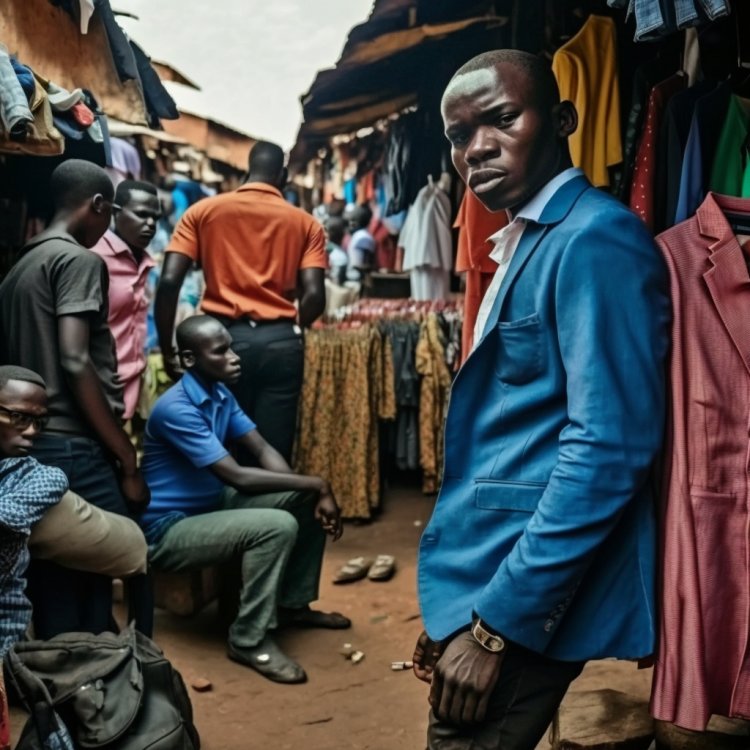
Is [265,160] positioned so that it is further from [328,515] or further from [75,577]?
[75,577]

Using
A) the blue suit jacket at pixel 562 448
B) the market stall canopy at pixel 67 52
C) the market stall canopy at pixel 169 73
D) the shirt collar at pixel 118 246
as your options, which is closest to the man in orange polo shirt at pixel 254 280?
the shirt collar at pixel 118 246

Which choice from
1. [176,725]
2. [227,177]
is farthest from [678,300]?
[227,177]

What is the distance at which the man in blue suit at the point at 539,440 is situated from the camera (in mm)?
1488

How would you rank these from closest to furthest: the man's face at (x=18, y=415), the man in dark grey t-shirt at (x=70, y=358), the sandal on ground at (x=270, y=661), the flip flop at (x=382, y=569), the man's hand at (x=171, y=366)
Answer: the man's face at (x=18, y=415)
the man in dark grey t-shirt at (x=70, y=358)
the sandal on ground at (x=270, y=661)
the man's hand at (x=171, y=366)
the flip flop at (x=382, y=569)

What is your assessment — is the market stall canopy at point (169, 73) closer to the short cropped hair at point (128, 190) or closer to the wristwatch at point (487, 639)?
the short cropped hair at point (128, 190)

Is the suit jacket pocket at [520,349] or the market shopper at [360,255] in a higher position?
the market shopper at [360,255]

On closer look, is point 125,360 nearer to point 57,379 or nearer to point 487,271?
point 57,379

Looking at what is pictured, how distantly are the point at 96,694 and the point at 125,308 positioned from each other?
2.50 meters

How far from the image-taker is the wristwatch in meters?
1.54

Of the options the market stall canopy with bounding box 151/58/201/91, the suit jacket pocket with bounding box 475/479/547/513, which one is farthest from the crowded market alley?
the market stall canopy with bounding box 151/58/201/91

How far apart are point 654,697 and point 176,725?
5.79ft

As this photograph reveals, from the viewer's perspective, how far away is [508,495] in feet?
5.39

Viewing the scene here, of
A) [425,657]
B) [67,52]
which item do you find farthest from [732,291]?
[67,52]

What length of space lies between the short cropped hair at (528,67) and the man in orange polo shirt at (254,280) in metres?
3.35
